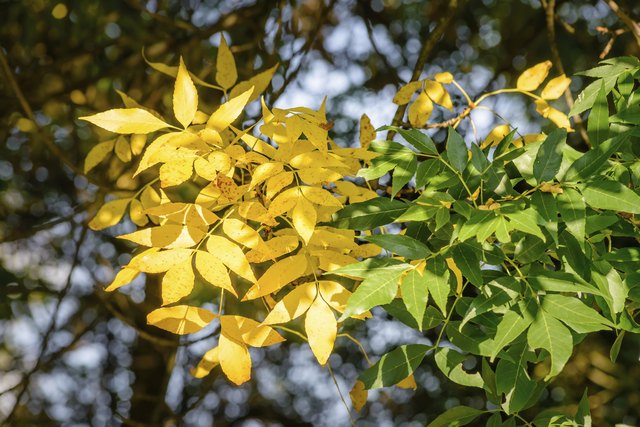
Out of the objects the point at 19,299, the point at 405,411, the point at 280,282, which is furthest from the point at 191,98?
the point at 405,411

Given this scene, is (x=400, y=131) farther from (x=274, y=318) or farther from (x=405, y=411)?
(x=405, y=411)

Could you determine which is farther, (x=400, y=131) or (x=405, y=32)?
(x=405, y=32)

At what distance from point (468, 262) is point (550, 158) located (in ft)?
0.40

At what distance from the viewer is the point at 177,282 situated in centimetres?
74

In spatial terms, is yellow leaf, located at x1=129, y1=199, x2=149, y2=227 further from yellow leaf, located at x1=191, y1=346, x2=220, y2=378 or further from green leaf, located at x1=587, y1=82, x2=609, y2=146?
green leaf, located at x1=587, y1=82, x2=609, y2=146

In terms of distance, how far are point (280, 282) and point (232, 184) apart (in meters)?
0.12

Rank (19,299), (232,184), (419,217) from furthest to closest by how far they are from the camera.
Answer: (19,299)
(232,184)
(419,217)

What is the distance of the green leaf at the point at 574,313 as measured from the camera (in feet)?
2.12

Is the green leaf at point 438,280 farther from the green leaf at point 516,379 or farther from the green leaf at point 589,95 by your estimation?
the green leaf at point 589,95

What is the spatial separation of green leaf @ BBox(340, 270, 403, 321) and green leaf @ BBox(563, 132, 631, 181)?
0.60 feet

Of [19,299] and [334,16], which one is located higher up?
[334,16]

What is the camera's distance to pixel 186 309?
815 mm

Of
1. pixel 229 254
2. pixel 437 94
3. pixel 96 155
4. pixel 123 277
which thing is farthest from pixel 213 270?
pixel 96 155

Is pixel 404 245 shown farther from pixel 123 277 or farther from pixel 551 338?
pixel 123 277
